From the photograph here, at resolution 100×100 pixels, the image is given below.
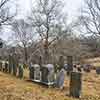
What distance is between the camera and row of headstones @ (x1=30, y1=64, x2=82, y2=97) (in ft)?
30.5

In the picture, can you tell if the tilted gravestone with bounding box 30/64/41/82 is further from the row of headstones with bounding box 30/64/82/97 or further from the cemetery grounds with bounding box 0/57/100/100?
the cemetery grounds with bounding box 0/57/100/100

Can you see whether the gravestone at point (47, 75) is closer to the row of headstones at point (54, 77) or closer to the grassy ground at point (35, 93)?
the row of headstones at point (54, 77)

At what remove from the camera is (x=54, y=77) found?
41.1 ft

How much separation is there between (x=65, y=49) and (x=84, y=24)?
7.53 m

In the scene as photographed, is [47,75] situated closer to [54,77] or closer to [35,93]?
[54,77]

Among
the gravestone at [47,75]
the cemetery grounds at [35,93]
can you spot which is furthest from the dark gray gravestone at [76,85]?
the gravestone at [47,75]

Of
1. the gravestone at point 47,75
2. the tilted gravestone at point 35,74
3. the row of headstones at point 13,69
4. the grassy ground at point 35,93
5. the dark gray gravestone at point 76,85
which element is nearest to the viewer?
the grassy ground at point 35,93

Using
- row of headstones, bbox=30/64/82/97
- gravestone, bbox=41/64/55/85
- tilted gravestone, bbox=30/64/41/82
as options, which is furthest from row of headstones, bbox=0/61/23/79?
gravestone, bbox=41/64/55/85

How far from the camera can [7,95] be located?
25.8ft

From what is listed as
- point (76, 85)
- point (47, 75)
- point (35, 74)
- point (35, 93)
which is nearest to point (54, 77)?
point (47, 75)

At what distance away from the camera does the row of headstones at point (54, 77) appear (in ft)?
30.5

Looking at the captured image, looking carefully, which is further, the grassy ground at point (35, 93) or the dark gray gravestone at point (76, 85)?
the dark gray gravestone at point (76, 85)

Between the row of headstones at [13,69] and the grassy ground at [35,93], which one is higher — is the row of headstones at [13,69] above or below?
above

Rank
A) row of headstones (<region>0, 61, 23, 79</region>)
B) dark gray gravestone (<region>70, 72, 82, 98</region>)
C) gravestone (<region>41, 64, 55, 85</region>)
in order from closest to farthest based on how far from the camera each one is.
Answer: dark gray gravestone (<region>70, 72, 82, 98</region>), gravestone (<region>41, 64, 55, 85</region>), row of headstones (<region>0, 61, 23, 79</region>)
